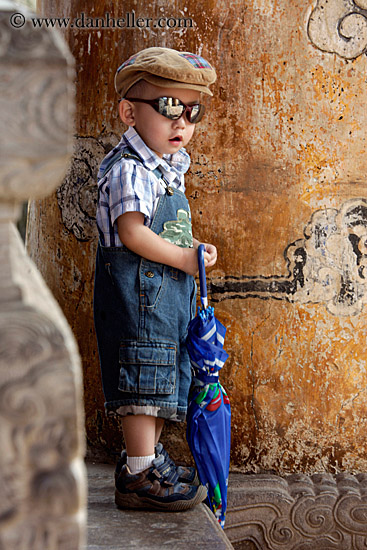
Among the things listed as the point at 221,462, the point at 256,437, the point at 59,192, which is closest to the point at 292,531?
the point at 256,437

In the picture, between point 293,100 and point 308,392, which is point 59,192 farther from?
point 308,392

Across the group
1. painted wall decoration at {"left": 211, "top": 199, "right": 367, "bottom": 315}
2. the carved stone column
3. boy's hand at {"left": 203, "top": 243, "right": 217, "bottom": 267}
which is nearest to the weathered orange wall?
painted wall decoration at {"left": 211, "top": 199, "right": 367, "bottom": 315}

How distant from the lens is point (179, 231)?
2.22 m

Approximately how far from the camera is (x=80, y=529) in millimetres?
845

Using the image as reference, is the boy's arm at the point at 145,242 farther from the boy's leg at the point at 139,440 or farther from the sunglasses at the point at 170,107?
the boy's leg at the point at 139,440

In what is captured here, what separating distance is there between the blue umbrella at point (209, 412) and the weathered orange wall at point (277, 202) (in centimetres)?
37

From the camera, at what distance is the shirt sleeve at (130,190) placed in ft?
6.84

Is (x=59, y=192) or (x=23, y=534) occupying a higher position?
(x=59, y=192)

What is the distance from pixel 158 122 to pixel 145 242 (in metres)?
0.41

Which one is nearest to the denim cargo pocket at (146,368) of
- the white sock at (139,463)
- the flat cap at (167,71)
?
the white sock at (139,463)

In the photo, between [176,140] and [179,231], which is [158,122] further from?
[179,231]

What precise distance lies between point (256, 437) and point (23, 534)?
187cm

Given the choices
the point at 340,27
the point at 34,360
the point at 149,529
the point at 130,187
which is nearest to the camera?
the point at 34,360

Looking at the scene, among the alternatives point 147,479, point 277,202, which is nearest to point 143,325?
point 147,479
